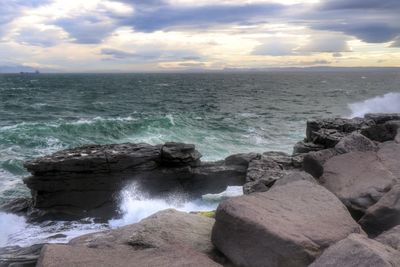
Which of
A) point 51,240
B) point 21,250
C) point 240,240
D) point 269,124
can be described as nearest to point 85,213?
point 51,240

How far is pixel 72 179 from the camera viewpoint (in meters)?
14.0

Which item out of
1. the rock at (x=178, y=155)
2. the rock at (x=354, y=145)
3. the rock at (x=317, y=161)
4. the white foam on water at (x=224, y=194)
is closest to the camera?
the rock at (x=317, y=161)

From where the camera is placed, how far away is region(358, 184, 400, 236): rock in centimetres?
649

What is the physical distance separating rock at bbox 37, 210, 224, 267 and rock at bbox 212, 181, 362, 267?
0.39 metres

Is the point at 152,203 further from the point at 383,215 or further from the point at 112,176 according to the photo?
the point at 383,215

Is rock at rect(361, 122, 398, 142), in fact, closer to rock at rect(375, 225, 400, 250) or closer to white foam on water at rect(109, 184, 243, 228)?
white foam on water at rect(109, 184, 243, 228)

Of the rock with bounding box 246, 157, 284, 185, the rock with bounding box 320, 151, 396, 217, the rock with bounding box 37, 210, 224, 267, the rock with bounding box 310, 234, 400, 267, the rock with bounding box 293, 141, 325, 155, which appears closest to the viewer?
the rock with bounding box 310, 234, 400, 267

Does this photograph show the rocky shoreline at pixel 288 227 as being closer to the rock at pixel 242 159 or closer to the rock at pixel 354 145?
the rock at pixel 354 145

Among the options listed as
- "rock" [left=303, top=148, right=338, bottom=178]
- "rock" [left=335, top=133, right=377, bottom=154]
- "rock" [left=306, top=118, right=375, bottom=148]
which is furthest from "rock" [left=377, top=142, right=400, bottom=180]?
"rock" [left=306, top=118, right=375, bottom=148]

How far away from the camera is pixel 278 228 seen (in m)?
5.35

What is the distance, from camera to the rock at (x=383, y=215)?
649 centimetres

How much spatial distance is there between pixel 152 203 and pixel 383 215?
9.18 metres

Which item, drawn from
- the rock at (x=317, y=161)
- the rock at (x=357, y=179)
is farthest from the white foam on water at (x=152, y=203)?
the rock at (x=357, y=179)

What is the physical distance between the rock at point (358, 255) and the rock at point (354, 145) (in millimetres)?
5075
